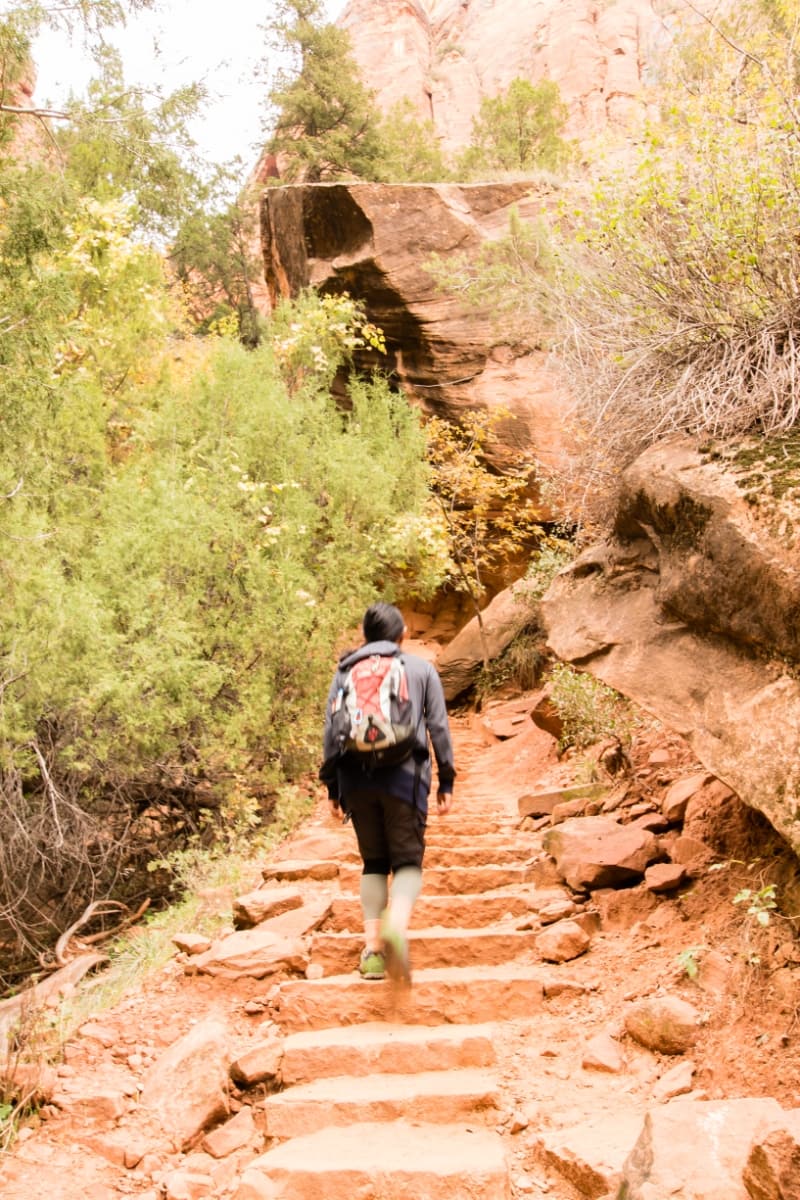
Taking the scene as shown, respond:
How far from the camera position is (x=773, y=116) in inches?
181

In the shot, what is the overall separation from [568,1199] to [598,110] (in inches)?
1393

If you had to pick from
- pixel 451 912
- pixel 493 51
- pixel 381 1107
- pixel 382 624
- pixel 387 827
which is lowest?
pixel 451 912

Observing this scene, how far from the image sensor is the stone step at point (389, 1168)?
9.69ft

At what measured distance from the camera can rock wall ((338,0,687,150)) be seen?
33938 mm

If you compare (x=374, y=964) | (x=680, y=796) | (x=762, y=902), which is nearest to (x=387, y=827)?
(x=374, y=964)

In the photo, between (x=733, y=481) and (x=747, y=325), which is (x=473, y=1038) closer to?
(x=733, y=481)

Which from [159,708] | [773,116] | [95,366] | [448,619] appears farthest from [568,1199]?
[448,619]

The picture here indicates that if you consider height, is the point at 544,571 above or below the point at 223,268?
below

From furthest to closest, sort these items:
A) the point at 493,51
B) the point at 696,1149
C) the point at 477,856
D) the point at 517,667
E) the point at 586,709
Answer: the point at 493,51, the point at 517,667, the point at 586,709, the point at 477,856, the point at 696,1149

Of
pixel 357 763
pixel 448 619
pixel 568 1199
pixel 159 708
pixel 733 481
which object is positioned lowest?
pixel 448 619

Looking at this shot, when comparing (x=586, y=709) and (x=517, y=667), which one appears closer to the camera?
(x=586, y=709)

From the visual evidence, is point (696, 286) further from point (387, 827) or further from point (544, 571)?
point (544, 571)

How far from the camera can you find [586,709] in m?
7.86

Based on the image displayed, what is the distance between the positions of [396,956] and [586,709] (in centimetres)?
432
